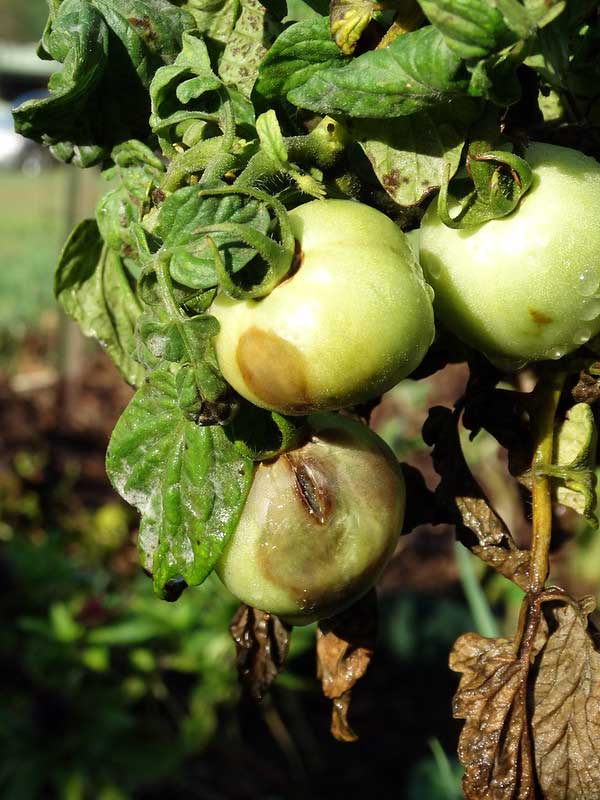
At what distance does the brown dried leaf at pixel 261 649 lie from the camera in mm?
730

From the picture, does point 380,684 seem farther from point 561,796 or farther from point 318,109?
point 318,109

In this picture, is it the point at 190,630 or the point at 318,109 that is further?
the point at 190,630

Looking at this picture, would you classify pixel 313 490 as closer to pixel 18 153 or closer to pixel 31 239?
pixel 31 239

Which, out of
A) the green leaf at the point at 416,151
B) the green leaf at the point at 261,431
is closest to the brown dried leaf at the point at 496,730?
the green leaf at the point at 261,431

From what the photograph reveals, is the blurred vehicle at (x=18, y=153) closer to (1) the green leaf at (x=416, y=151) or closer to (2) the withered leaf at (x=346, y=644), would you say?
(2) the withered leaf at (x=346, y=644)

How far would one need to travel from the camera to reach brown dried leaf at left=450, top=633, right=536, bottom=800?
0.60 meters

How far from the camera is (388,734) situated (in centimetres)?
282

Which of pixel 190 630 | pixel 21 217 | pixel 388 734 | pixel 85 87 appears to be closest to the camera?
pixel 85 87

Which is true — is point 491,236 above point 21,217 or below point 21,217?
above

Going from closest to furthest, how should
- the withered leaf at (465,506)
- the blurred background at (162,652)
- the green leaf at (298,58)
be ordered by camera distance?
the green leaf at (298,58) → the withered leaf at (465,506) → the blurred background at (162,652)

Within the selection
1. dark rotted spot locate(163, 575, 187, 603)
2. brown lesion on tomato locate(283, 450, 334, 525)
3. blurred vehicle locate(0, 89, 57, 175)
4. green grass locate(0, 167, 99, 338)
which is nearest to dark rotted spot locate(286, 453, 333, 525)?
brown lesion on tomato locate(283, 450, 334, 525)

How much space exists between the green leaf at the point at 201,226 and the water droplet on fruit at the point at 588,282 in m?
0.18

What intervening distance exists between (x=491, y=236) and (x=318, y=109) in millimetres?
122

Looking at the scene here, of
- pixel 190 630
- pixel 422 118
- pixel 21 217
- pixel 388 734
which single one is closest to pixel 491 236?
pixel 422 118
